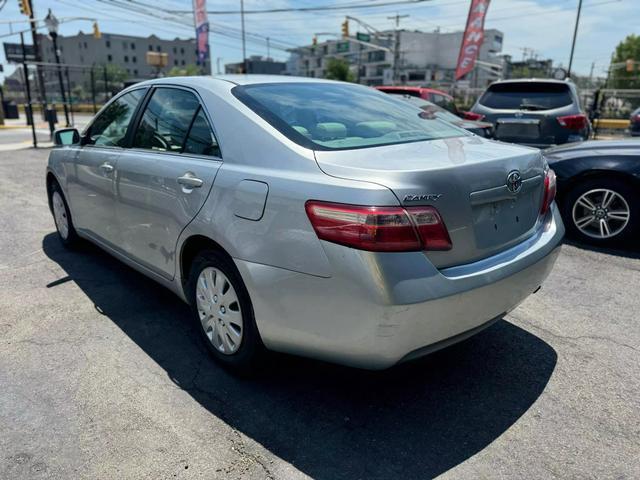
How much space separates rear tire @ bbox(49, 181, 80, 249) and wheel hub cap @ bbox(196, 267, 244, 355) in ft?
8.24

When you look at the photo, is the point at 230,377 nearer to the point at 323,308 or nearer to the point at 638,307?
the point at 323,308

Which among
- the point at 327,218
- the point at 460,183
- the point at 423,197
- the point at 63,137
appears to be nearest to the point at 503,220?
the point at 460,183

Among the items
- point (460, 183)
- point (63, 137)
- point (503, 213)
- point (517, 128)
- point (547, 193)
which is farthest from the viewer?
point (517, 128)

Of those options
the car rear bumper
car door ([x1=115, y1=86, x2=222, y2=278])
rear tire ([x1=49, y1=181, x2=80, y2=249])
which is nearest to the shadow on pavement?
the car rear bumper

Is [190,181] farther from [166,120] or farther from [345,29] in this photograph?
[345,29]

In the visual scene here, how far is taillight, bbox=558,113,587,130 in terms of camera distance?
24.1 ft

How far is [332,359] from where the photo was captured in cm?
228

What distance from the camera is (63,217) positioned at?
4.91 m

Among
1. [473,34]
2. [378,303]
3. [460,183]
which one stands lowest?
[378,303]

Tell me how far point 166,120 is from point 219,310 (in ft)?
4.38

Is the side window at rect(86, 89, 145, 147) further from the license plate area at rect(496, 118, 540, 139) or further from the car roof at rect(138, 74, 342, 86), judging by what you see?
the license plate area at rect(496, 118, 540, 139)

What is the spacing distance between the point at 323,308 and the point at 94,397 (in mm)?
1380

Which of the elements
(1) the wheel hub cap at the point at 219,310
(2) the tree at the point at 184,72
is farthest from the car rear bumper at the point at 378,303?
(2) the tree at the point at 184,72

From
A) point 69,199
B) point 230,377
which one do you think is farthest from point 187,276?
point 69,199
